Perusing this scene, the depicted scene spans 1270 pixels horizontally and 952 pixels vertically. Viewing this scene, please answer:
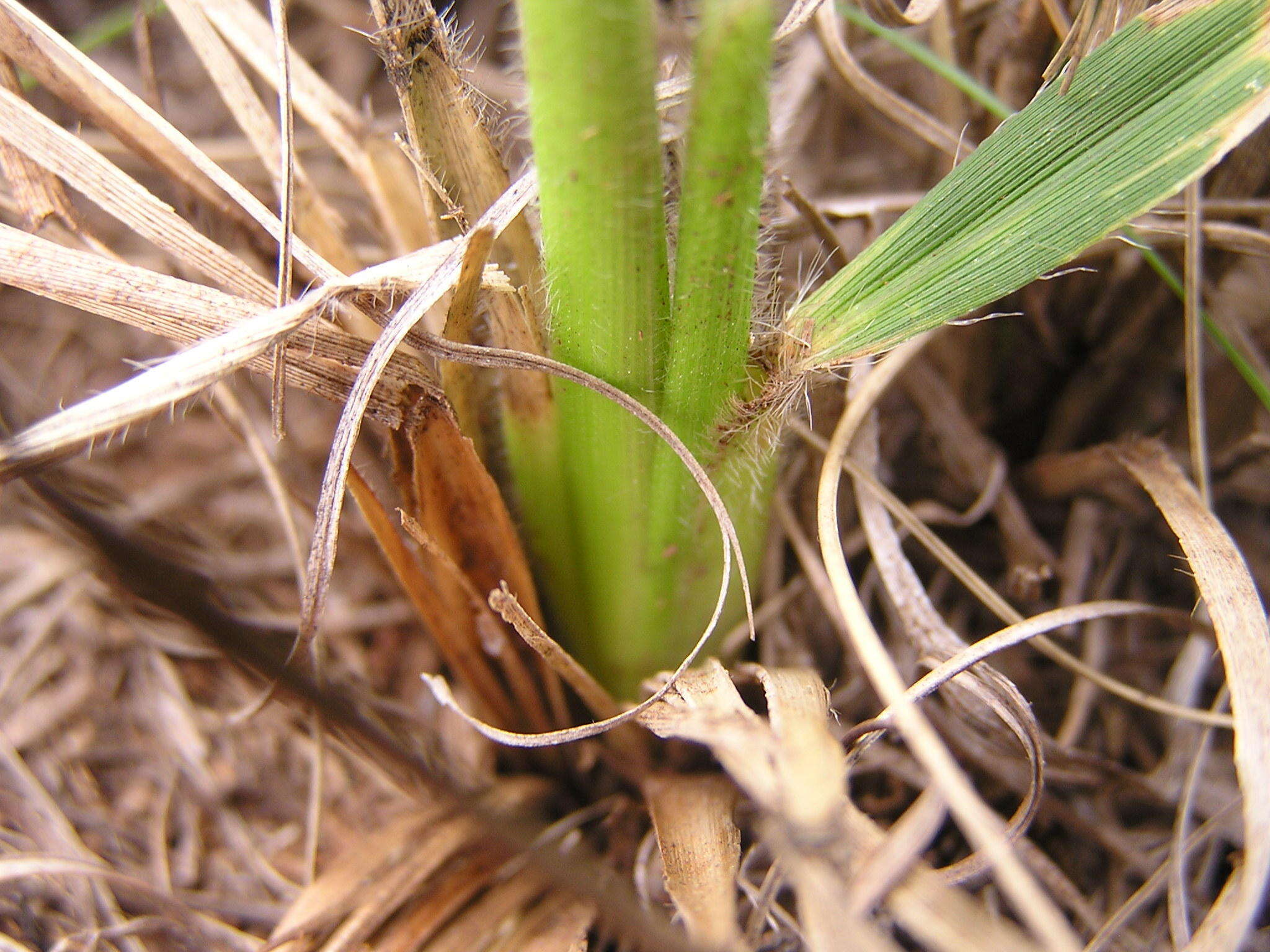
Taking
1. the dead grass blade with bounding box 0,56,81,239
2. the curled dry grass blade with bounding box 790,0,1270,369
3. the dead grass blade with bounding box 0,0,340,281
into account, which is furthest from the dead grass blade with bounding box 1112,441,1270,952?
the dead grass blade with bounding box 0,56,81,239

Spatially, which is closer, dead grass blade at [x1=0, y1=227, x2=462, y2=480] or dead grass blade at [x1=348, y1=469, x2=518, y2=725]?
dead grass blade at [x1=0, y1=227, x2=462, y2=480]

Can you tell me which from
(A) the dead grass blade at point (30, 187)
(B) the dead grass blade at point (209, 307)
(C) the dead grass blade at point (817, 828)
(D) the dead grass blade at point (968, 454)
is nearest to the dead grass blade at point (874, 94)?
(D) the dead grass blade at point (968, 454)

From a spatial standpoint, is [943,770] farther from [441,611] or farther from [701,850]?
[441,611]

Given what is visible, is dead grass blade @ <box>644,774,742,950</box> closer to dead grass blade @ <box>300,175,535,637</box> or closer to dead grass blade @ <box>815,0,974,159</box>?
dead grass blade @ <box>300,175,535,637</box>

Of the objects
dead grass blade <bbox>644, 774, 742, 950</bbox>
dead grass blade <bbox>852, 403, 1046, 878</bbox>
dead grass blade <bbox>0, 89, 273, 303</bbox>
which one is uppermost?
dead grass blade <bbox>0, 89, 273, 303</bbox>

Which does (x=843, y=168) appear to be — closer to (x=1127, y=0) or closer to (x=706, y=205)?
(x=1127, y=0)

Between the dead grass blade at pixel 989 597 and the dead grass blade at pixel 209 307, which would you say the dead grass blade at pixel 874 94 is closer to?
Result: the dead grass blade at pixel 989 597

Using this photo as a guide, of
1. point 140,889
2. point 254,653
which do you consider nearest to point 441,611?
point 254,653
